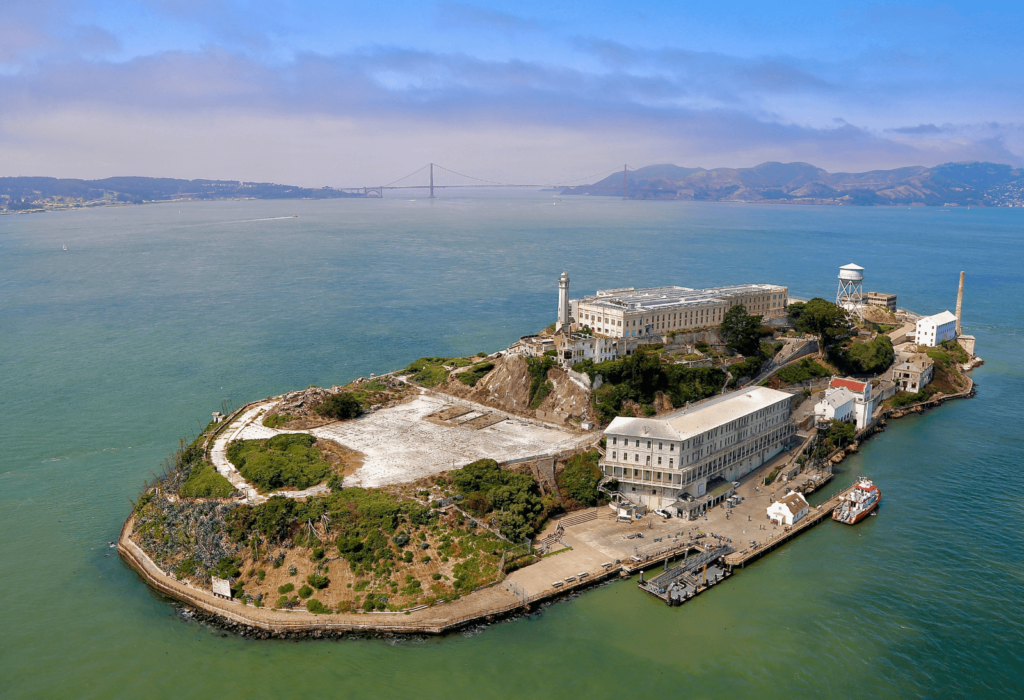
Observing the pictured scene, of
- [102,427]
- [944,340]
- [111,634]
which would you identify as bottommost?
[111,634]

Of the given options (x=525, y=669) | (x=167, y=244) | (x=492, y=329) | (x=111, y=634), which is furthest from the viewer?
(x=167, y=244)

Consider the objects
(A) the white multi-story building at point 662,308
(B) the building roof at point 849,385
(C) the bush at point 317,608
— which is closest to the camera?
(C) the bush at point 317,608

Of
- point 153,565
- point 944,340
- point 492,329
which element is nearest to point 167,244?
point 492,329

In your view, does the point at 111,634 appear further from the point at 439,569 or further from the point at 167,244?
the point at 167,244

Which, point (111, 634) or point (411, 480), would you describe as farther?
point (411, 480)

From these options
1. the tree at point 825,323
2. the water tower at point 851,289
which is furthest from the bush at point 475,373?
the water tower at point 851,289

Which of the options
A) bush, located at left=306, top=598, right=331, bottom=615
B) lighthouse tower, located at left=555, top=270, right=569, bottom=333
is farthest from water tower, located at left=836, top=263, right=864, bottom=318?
bush, located at left=306, top=598, right=331, bottom=615

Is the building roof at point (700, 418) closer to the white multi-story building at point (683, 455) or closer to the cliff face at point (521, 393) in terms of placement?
the white multi-story building at point (683, 455)
